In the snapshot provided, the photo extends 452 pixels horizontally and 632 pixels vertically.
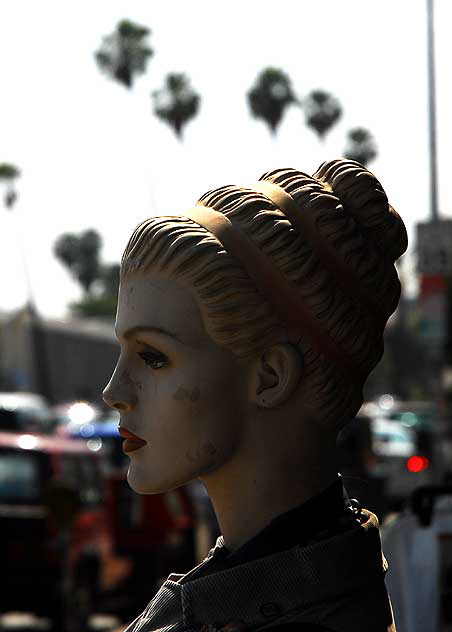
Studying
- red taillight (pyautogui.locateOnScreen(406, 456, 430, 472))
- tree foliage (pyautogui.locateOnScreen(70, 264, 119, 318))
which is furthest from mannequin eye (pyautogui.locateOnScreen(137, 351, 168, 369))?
tree foliage (pyautogui.locateOnScreen(70, 264, 119, 318))

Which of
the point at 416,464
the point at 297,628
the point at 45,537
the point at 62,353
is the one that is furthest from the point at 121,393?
the point at 62,353

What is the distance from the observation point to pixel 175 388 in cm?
210

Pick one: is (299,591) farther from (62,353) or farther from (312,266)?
(62,353)

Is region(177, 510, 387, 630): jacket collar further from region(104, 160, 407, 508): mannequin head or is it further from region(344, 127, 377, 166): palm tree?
region(344, 127, 377, 166): palm tree

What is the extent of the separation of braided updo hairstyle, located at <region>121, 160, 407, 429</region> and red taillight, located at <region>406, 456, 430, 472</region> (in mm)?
18362

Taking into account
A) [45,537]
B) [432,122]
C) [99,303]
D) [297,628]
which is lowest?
[99,303]

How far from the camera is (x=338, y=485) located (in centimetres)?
217

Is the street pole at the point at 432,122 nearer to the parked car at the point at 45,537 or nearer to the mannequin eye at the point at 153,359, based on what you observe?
the parked car at the point at 45,537

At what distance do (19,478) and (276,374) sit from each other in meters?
9.62

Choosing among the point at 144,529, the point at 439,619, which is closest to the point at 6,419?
the point at 144,529

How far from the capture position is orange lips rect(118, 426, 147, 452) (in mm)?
2150

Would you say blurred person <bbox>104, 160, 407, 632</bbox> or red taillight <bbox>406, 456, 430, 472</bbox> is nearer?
blurred person <bbox>104, 160, 407, 632</bbox>

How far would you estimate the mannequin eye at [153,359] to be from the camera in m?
2.12

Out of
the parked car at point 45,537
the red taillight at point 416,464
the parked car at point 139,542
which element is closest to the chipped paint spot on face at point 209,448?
the parked car at point 45,537
